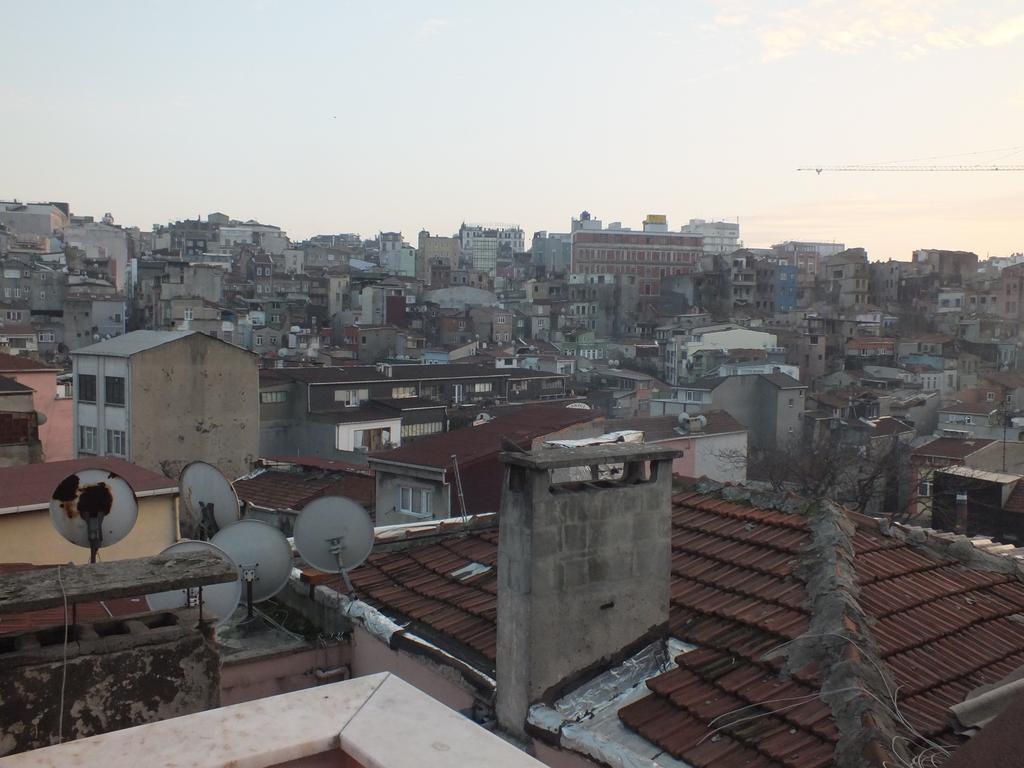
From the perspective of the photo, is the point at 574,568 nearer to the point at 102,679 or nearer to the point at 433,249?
the point at 102,679

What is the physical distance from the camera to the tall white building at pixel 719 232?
Result: 410 ft

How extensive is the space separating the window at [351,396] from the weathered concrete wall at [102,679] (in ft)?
114

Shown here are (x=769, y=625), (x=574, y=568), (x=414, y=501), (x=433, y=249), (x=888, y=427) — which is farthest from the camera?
(x=433, y=249)

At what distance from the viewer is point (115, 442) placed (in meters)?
30.2

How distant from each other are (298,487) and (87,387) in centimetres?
1473

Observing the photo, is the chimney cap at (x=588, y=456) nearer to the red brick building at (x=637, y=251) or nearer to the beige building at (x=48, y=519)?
the beige building at (x=48, y=519)

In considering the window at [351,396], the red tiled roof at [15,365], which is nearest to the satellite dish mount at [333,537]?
the red tiled roof at [15,365]

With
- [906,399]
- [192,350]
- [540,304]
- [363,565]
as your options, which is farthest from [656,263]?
[363,565]

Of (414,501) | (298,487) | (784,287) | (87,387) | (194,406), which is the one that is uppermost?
(784,287)

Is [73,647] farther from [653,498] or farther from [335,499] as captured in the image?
[335,499]

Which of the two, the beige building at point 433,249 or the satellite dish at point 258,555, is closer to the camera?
the satellite dish at point 258,555

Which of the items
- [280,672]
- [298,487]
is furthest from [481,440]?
[280,672]

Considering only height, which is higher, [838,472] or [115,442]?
[115,442]

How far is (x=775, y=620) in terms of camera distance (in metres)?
5.62
